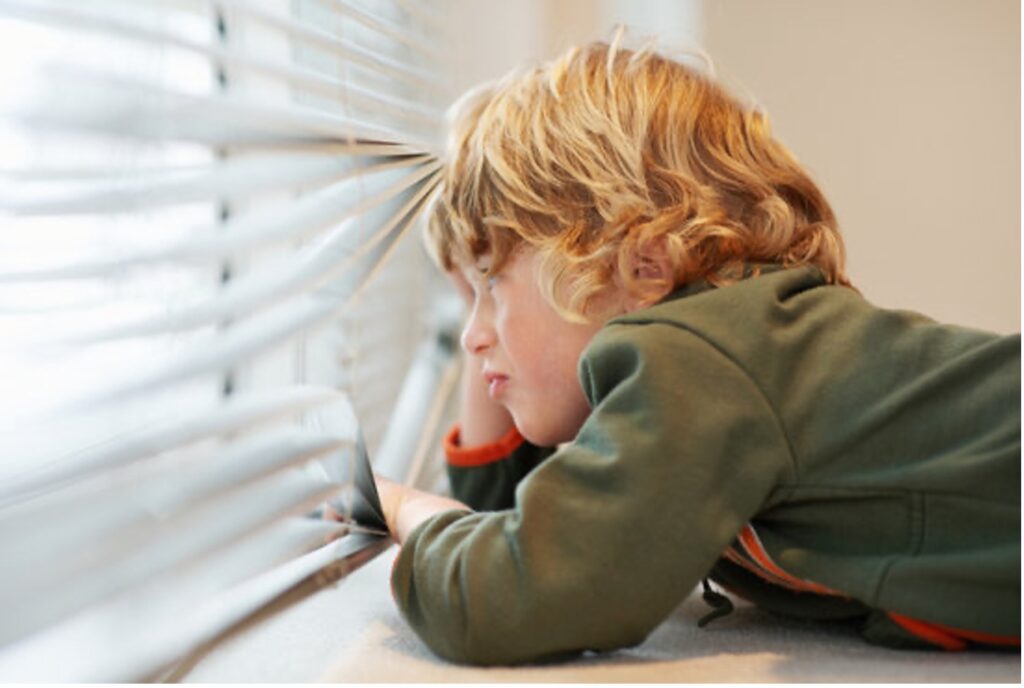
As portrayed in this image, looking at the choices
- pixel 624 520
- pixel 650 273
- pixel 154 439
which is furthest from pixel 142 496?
pixel 650 273

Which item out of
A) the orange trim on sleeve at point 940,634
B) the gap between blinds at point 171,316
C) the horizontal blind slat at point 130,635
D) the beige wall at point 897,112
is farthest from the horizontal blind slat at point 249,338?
the beige wall at point 897,112

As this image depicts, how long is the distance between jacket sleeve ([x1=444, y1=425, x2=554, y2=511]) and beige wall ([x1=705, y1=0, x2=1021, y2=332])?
2.22 feet

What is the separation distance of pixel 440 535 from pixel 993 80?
1.15m

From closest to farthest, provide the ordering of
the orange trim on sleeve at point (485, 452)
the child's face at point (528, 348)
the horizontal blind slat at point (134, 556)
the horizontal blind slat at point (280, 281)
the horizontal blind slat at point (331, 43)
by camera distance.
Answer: the horizontal blind slat at point (134, 556) < the horizontal blind slat at point (280, 281) < the horizontal blind slat at point (331, 43) < the child's face at point (528, 348) < the orange trim on sleeve at point (485, 452)

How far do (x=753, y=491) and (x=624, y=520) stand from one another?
87 mm

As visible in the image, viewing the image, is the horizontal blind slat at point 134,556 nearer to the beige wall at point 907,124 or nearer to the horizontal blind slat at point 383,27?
the horizontal blind slat at point 383,27

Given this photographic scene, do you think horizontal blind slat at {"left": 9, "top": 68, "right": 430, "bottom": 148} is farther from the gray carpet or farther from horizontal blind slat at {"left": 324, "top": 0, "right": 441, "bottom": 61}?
the gray carpet

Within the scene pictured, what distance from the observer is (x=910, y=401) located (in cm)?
81

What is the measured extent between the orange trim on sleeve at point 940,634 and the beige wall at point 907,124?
91 centimetres

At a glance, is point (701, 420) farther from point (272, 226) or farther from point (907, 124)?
point (907, 124)

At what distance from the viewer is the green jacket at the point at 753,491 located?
2.52ft

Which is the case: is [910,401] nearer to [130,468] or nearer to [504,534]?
[504,534]

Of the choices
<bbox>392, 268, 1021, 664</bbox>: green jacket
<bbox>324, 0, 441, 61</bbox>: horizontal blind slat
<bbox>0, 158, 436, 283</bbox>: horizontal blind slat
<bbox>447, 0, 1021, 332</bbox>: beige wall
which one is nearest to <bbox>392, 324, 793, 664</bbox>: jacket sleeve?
<bbox>392, 268, 1021, 664</bbox>: green jacket

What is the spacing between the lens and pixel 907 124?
168 centimetres
